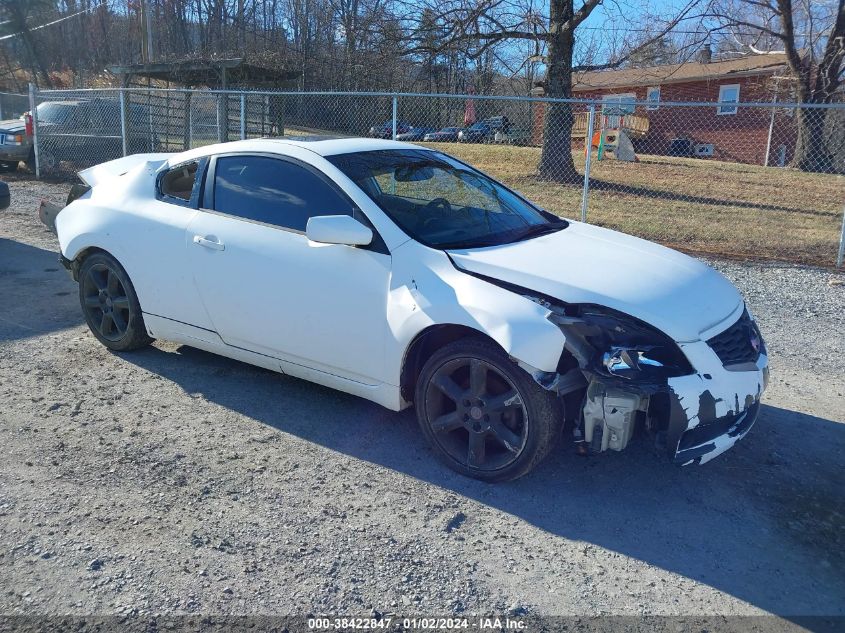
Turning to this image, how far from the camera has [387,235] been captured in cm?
400

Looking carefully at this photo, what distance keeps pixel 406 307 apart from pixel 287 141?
162 centimetres

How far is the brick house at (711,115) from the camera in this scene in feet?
103

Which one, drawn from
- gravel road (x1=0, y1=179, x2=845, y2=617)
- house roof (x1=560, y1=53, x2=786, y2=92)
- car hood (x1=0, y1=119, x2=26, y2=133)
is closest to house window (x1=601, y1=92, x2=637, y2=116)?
house roof (x1=560, y1=53, x2=786, y2=92)

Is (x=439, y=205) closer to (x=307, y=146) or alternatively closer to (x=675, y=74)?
(x=307, y=146)

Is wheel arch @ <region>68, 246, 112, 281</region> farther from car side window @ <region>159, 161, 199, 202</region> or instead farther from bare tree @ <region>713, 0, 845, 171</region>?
bare tree @ <region>713, 0, 845, 171</region>

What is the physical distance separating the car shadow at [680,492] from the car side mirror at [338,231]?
114 centimetres

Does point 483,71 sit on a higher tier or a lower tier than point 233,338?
higher

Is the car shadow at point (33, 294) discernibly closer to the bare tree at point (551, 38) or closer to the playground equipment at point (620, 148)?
the bare tree at point (551, 38)

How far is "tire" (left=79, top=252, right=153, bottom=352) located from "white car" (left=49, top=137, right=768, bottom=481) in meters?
0.02

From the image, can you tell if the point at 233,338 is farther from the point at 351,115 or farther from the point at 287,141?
the point at 351,115

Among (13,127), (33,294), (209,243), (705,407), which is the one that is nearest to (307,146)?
(209,243)

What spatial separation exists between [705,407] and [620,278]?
A: 2.52ft

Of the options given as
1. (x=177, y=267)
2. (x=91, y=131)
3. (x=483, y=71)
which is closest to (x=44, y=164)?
(x=91, y=131)

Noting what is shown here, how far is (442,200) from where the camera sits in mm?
4594
